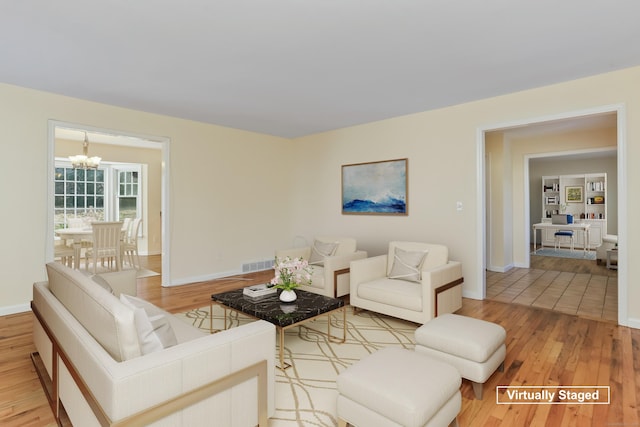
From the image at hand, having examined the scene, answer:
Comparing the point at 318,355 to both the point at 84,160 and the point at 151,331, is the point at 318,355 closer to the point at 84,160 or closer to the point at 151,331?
the point at 151,331

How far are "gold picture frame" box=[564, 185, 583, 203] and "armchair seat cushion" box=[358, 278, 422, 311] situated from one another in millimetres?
8860

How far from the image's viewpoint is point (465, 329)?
91.7 inches

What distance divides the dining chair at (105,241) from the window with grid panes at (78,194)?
290 cm

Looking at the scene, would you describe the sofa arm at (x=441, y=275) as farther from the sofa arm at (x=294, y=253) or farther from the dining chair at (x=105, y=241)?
the dining chair at (x=105, y=241)

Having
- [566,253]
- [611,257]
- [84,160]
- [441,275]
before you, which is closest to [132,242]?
[84,160]

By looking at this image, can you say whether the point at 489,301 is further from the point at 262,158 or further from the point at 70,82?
the point at 70,82

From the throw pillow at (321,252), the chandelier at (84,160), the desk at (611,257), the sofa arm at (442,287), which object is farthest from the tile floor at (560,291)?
the chandelier at (84,160)

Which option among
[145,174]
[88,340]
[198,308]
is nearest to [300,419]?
[88,340]

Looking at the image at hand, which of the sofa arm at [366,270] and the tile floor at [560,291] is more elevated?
the sofa arm at [366,270]

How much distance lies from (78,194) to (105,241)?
3275 mm

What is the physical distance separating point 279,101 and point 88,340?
3.55m

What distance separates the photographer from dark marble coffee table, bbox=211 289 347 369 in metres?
2.56

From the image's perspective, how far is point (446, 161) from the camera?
15.3ft

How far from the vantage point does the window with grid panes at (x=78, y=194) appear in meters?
7.20
